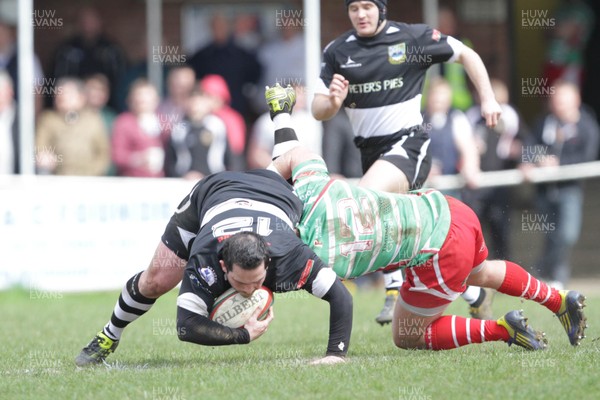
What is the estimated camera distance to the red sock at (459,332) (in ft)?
24.1

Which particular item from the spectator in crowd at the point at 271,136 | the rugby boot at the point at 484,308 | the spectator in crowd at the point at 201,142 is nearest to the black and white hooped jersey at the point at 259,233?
the rugby boot at the point at 484,308

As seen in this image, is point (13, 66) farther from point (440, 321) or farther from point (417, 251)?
point (417, 251)

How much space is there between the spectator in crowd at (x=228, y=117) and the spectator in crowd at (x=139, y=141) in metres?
0.75

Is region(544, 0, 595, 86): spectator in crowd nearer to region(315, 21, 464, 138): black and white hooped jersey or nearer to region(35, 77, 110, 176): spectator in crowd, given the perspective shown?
region(35, 77, 110, 176): spectator in crowd

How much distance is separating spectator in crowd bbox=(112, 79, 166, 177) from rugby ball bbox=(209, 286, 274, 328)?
7.44 meters

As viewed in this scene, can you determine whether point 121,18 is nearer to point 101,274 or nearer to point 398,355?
point 101,274

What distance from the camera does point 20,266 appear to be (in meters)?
13.0

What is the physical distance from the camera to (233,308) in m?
6.66

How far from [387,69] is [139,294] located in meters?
2.76

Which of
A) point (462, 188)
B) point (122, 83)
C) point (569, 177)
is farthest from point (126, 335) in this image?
point (122, 83)

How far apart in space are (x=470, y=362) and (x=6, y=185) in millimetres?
7724

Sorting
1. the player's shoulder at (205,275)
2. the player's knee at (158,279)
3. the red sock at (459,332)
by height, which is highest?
the player's shoulder at (205,275)

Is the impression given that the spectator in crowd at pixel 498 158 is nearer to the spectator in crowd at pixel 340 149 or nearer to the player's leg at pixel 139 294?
the spectator in crowd at pixel 340 149

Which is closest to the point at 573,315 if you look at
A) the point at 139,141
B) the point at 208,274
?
the point at 208,274
